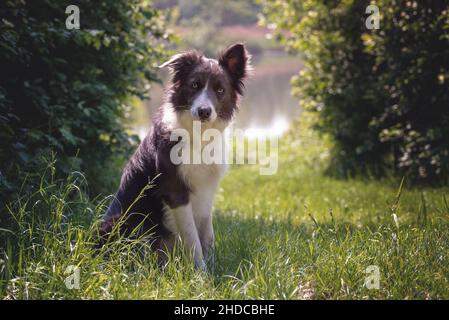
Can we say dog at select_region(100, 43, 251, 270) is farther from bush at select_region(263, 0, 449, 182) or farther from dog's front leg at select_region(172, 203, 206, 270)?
bush at select_region(263, 0, 449, 182)

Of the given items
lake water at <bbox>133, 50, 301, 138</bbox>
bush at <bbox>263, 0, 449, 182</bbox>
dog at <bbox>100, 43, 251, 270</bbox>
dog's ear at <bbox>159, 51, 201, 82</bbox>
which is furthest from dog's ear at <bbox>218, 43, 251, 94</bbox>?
lake water at <bbox>133, 50, 301, 138</bbox>

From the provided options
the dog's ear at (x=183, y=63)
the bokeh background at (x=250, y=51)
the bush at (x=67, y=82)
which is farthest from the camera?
the bokeh background at (x=250, y=51)

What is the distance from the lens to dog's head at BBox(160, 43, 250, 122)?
394 centimetres

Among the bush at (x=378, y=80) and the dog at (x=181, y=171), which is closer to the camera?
the dog at (x=181, y=171)

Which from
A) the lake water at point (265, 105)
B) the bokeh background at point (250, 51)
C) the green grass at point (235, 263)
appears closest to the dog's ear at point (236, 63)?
the green grass at point (235, 263)

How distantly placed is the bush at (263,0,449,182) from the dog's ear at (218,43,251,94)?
2.83 metres

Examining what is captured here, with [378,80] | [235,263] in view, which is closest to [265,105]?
[378,80]

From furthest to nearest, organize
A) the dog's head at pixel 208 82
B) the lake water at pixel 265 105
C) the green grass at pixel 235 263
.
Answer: the lake water at pixel 265 105
the dog's head at pixel 208 82
the green grass at pixel 235 263

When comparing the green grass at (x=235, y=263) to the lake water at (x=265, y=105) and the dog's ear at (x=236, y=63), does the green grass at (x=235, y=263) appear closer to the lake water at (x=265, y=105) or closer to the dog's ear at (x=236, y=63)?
the dog's ear at (x=236, y=63)

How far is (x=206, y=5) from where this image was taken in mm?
31516

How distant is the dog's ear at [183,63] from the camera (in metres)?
4.09

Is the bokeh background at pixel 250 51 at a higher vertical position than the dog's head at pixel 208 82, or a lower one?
higher

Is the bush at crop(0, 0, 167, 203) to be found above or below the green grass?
above

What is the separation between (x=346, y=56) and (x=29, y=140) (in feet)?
16.5
